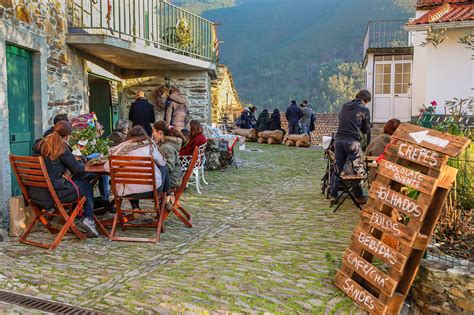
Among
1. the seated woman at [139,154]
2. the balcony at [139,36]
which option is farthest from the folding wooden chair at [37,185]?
the balcony at [139,36]

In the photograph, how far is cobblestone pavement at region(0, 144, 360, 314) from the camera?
12.3 feet

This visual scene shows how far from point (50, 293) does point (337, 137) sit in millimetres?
4536

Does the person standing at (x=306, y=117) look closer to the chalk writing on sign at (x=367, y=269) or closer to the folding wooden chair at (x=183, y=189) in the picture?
the folding wooden chair at (x=183, y=189)

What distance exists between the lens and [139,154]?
5.49 metres

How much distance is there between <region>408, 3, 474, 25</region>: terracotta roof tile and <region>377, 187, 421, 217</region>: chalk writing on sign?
8.85 metres

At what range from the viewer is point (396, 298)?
12.0 feet

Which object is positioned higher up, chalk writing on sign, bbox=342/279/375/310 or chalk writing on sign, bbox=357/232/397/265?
chalk writing on sign, bbox=357/232/397/265

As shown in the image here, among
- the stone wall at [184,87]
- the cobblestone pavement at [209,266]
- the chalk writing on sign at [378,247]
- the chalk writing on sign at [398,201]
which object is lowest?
the cobblestone pavement at [209,266]

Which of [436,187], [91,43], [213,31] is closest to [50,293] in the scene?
[436,187]

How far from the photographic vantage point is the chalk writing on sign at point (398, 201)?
3629 millimetres

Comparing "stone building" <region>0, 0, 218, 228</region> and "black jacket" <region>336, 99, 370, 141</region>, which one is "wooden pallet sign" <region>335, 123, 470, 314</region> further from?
"stone building" <region>0, 0, 218, 228</region>

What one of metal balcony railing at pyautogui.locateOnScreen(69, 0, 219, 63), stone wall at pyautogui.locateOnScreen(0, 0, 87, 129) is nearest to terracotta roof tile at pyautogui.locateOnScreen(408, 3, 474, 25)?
metal balcony railing at pyautogui.locateOnScreen(69, 0, 219, 63)

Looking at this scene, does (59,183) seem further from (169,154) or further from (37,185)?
(169,154)

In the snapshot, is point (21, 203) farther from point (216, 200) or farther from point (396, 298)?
point (396, 298)
